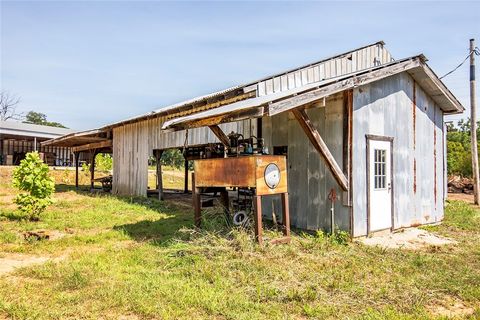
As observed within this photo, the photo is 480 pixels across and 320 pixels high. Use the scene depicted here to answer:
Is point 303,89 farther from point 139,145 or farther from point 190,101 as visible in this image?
point 139,145

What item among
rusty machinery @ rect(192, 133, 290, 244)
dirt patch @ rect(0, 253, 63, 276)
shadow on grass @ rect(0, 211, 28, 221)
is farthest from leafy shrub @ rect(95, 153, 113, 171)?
rusty machinery @ rect(192, 133, 290, 244)

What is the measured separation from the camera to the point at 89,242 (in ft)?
23.5

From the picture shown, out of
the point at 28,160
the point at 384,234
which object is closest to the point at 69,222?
the point at 28,160

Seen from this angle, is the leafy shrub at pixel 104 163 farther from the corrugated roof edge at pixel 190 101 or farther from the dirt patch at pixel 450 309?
the dirt patch at pixel 450 309

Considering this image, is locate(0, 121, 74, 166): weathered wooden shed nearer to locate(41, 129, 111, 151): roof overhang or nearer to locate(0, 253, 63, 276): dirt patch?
locate(41, 129, 111, 151): roof overhang

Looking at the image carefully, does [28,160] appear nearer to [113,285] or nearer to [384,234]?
[113,285]

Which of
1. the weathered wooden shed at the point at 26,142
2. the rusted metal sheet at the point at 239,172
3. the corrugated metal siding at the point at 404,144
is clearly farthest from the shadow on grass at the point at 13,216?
the weathered wooden shed at the point at 26,142

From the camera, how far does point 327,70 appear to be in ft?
39.8

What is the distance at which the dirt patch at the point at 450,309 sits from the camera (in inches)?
153

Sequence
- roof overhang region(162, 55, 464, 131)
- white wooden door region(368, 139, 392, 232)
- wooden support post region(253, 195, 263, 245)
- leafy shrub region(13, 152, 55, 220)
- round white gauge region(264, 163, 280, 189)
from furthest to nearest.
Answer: leafy shrub region(13, 152, 55, 220) < white wooden door region(368, 139, 392, 232) < round white gauge region(264, 163, 280, 189) < wooden support post region(253, 195, 263, 245) < roof overhang region(162, 55, 464, 131)

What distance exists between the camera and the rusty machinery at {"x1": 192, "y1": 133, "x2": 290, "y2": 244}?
6.08 m

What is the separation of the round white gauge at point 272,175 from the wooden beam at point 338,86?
3.68ft

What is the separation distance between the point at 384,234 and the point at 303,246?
2.73 m

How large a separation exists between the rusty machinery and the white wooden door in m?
2.45
